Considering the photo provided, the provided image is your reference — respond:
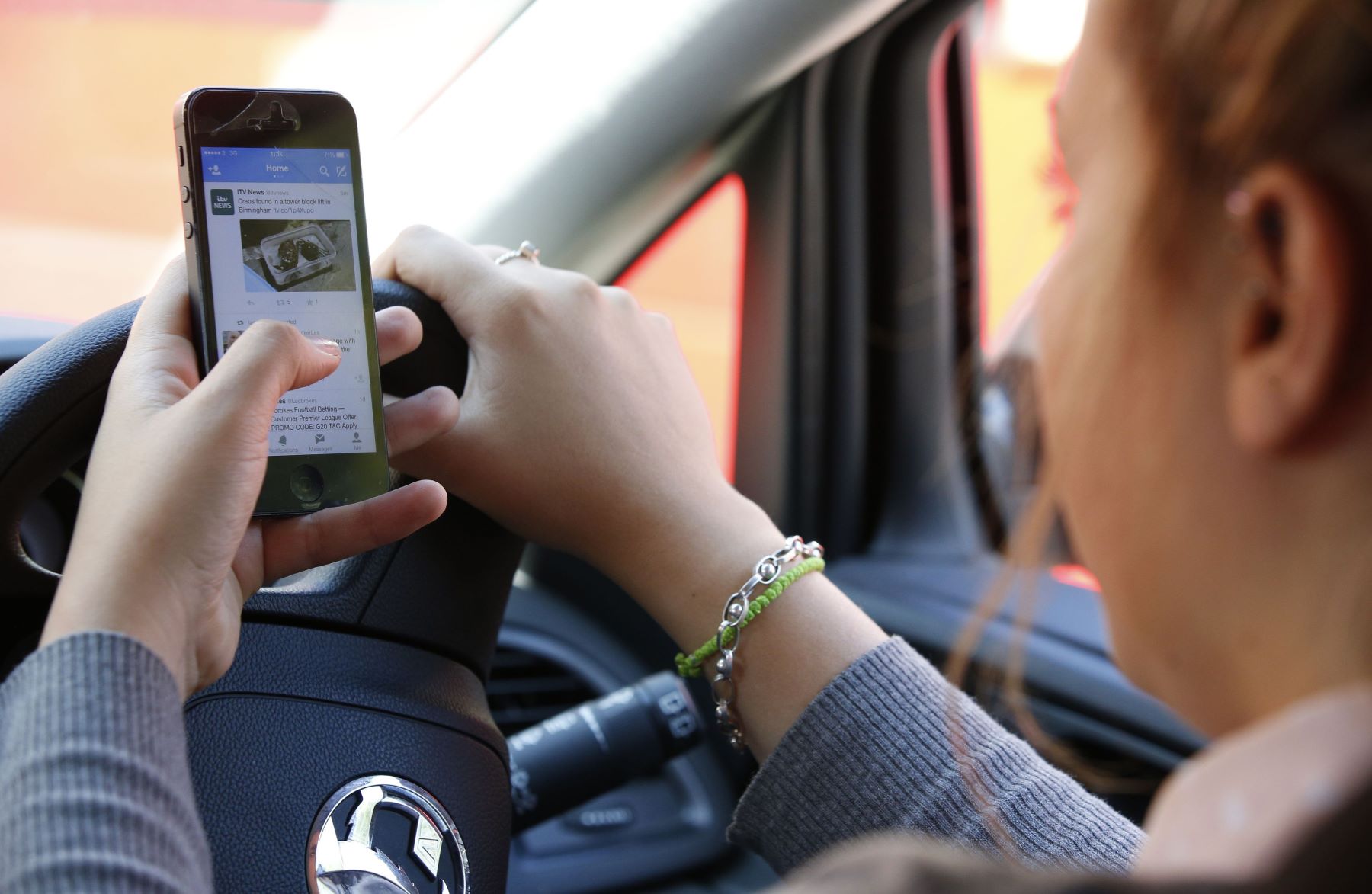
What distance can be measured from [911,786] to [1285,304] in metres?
0.47

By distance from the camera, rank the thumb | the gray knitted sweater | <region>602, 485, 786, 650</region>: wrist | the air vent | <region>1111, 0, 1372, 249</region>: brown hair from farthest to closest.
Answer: the air vent → <region>602, 485, 786, 650</region>: wrist → the thumb → the gray knitted sweater → <region>1111, 0, 1372, 249</region>: brown hair

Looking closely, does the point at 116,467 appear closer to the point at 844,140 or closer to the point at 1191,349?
the point at 1191,349

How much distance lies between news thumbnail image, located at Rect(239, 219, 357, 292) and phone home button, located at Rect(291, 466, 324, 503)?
11 cm

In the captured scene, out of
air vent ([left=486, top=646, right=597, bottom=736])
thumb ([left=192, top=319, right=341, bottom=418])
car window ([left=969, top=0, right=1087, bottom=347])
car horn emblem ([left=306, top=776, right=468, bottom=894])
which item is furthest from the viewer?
car window ([left=969, top=0, right=1087, bottom=347])

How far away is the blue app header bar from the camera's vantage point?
29.9 inches

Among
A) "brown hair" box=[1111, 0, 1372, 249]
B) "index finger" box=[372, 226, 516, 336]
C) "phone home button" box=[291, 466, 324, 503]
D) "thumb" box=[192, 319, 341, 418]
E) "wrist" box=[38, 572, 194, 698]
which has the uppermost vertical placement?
"brown hair" box=[1111, 0, 1372, 249]

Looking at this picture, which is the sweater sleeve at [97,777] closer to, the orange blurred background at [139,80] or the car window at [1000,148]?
the orange blurred background at [139,80]

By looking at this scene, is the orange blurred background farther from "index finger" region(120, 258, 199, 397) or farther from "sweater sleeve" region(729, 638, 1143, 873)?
"sweater sleeve" region(729, 638, 1143, 873)

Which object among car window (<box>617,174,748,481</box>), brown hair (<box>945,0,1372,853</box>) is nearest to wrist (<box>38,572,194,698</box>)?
brown hair (<box>945,0,1372,853</box>)

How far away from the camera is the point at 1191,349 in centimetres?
47

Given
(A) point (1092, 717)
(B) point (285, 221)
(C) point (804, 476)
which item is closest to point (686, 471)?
(B) point (285, 221)

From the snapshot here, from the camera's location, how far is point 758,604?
83cm

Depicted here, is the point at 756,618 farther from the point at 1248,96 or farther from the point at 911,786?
the point at 1248,96

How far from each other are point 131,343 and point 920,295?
4.74 ft
